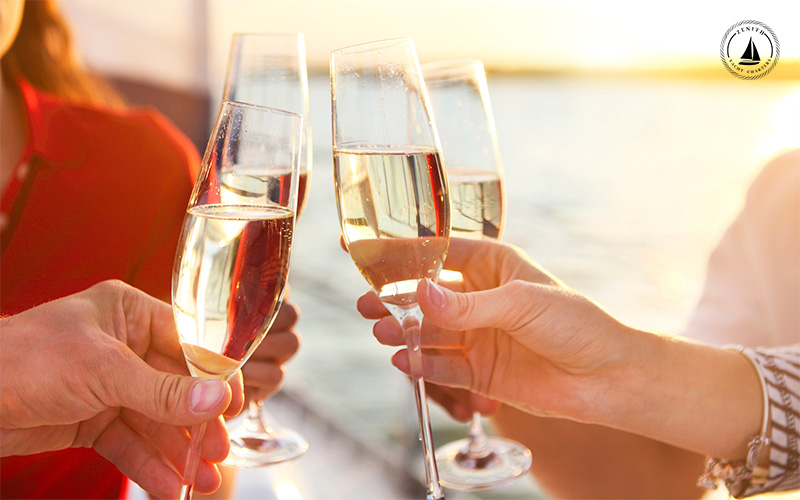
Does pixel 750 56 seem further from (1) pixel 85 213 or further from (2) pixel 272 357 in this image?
(1) pixel 85 213

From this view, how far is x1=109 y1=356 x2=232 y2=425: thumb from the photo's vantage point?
2.41 ft

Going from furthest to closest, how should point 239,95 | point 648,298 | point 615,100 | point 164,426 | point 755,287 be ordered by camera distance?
1. point 615,100
2. point 648,298
3. point 755,287
4. point 239,95
5. point 164,426

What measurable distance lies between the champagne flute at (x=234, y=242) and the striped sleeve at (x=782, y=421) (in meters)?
0.77

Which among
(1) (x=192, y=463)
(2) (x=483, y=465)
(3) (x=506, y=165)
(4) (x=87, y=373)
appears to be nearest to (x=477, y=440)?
(2) (x=483, y=465)

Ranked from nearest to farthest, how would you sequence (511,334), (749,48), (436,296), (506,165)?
(436,296)
(511,334)
(749,48)
(506,165)

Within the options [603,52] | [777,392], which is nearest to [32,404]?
[777,392]

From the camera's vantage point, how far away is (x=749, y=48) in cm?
167

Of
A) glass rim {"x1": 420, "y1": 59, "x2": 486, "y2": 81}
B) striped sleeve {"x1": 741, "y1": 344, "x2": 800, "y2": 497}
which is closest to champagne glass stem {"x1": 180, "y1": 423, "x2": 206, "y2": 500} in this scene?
glass rim {"x1": 420, "y1": 59, "x2": 486, "y2": 81}

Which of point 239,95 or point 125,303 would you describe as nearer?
point 125,303

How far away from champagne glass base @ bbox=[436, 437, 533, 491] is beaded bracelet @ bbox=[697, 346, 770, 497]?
0.28m

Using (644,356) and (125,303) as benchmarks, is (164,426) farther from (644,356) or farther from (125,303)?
(644,356)

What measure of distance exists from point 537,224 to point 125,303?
8961 mm

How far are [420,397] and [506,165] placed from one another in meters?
12.8

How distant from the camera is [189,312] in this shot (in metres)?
0.75
